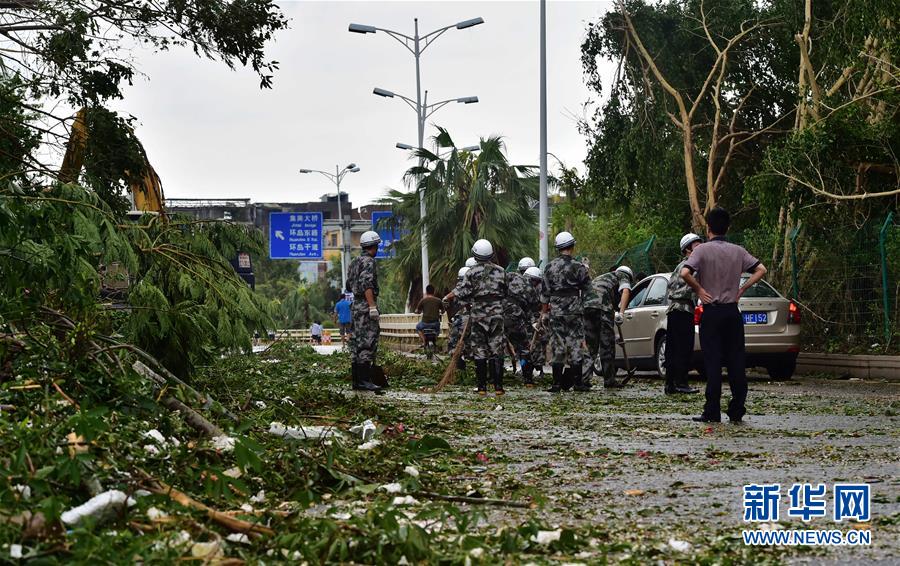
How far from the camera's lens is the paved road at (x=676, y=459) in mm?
5668

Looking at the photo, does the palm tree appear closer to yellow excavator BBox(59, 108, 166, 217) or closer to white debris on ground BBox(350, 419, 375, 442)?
yellow excavator BBox(59, 108, 166, 217)

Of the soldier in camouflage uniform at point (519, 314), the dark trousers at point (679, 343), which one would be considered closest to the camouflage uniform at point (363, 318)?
the dark trousers at point (679, 343)

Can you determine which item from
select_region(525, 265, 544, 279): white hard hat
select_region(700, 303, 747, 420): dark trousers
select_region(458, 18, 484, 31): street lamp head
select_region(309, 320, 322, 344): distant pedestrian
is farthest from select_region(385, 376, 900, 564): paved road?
select_region(309, 320, 322, 344): distant pedestrian

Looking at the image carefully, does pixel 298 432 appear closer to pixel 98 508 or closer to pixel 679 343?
pixel 98 508

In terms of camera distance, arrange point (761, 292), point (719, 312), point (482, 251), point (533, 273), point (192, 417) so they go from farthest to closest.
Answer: point (533, 273)
point (761, 292)
point (482, 251)
point (719, 312)
point (192, 417)

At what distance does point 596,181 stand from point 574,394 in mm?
12115

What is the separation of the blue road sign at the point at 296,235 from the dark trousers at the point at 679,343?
44.3 m

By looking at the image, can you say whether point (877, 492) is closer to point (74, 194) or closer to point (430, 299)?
point (74, 194)

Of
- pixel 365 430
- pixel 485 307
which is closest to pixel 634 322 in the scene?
pixel 485 307

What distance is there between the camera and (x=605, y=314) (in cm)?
1759

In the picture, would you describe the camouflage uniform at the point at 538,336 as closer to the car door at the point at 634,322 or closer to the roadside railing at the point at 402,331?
the car door at the point at 634,322

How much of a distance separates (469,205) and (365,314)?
888 inches

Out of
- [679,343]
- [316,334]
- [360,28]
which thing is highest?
[360,28]

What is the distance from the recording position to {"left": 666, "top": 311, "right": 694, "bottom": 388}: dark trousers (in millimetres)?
15188
